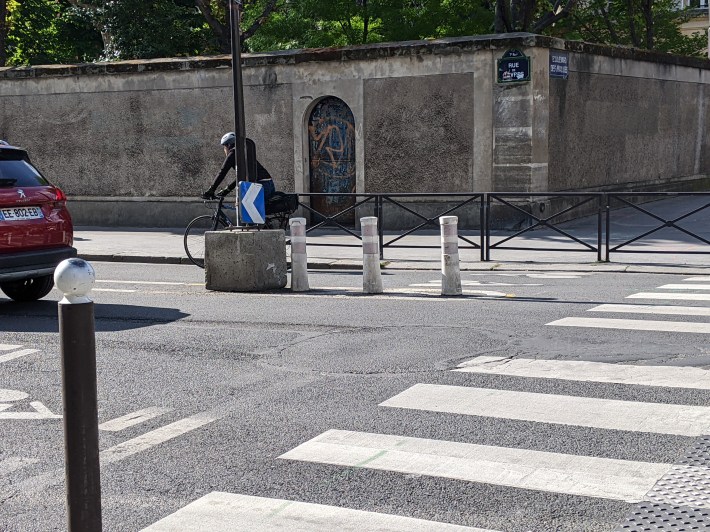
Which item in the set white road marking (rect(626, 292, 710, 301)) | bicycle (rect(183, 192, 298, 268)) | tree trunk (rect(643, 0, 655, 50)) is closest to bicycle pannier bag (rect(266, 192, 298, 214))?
bicycle (rect(183, 192, 298, 268))

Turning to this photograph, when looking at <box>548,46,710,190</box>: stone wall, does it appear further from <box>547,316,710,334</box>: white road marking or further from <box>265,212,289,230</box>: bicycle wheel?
<box>547,316,710,334</box>: white road marking

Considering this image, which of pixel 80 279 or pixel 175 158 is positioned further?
pixel 175 158

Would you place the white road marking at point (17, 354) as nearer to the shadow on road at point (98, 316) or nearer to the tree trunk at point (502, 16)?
the shadow on road at point (98, 316)

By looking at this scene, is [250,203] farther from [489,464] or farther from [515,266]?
[489,464]

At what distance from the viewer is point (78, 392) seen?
368 centimetres

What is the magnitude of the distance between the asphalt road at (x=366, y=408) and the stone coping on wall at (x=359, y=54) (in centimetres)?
898

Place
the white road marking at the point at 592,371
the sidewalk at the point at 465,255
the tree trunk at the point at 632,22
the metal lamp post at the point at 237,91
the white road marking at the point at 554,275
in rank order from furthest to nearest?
the tree trunk at the point at 632,22, the sidewalk at the point at 465,255, the white road marking at the point at 554,275, the metal lamp post at the point at 237,91, the white road marking at the point at 592,371

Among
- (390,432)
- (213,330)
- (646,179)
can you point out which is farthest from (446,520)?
(646,179)

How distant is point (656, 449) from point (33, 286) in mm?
8300

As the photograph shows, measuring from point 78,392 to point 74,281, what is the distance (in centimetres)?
39

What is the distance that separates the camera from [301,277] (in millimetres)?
12312

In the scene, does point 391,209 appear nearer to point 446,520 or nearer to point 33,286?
point 33,286

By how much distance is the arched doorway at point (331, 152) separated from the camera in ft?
67.9

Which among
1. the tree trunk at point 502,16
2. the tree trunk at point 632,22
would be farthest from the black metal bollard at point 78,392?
the tree trunk at point 632,22
